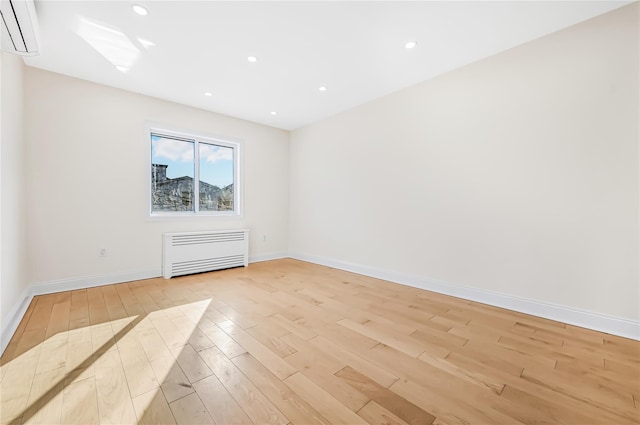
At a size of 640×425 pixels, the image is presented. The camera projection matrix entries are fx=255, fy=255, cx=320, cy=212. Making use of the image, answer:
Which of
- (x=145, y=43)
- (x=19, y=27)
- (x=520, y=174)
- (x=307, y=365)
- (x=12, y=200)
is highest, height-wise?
(x=145, y=43)

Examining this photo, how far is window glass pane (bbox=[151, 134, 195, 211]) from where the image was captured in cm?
388

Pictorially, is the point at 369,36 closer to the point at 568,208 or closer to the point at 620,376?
the point at 568,208

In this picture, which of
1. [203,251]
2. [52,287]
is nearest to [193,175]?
[203,251]

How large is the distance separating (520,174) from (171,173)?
4.63m

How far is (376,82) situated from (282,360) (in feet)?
10.7

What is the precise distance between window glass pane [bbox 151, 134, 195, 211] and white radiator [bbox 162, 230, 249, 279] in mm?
569

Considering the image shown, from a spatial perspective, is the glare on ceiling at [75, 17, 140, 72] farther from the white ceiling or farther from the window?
the window

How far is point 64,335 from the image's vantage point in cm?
203

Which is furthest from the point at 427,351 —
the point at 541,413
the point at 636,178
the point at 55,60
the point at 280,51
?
the point at 55,60

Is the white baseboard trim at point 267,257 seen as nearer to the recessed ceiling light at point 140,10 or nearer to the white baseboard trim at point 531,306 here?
the white baseboard trim at point 531,306

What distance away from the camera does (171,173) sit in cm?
405

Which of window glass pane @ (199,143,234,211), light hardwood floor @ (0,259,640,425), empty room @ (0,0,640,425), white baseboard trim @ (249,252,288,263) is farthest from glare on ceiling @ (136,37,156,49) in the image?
white baseboard trim @ (249,252,288,263)

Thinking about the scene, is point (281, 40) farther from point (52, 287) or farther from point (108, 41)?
point (52, 287)

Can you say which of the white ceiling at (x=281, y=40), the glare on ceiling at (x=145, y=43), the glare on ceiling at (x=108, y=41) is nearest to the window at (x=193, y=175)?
the white ceiling at (x=281, y=40)
